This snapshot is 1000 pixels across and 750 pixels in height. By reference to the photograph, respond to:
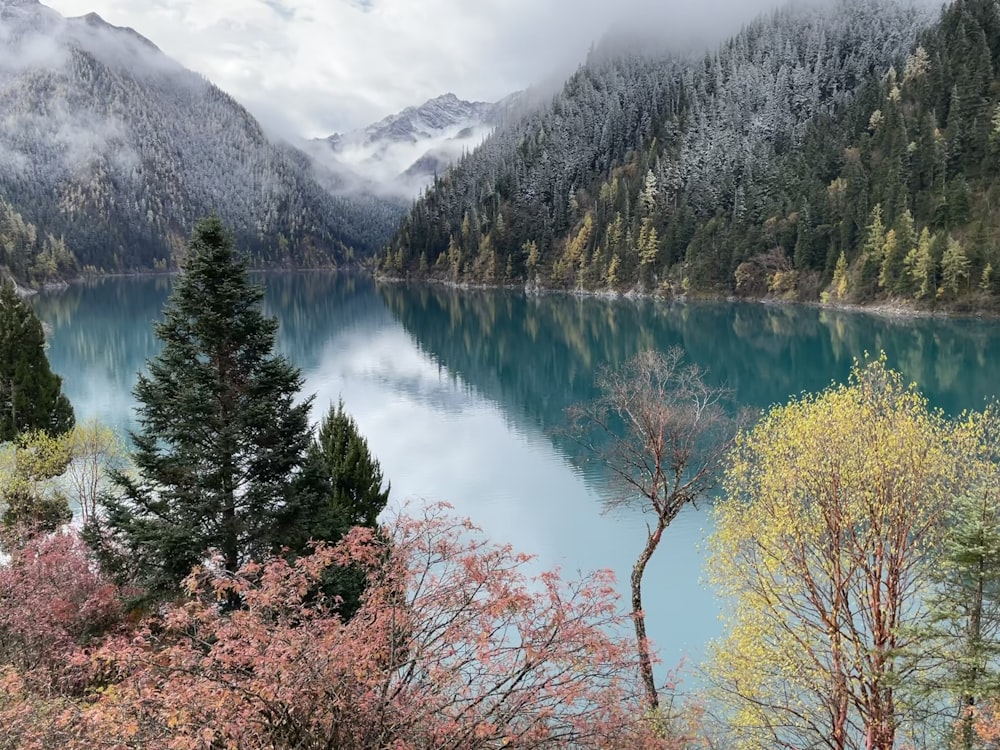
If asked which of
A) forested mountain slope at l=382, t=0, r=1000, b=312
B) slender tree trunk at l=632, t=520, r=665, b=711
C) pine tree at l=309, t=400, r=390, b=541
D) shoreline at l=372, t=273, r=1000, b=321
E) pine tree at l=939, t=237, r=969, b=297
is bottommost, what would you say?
slender tree trunk at l=632, t=520, r=665, b=711

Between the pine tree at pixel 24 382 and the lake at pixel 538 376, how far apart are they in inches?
674

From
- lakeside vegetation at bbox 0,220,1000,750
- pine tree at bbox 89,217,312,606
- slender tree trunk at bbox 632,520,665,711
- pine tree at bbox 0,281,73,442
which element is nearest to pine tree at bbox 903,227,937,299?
lakeside vegetation at bbox 0,220,1000,750

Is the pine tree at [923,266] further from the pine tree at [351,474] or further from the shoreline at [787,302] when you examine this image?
the pine tree at [351,474]

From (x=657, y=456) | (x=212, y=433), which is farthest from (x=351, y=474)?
(x=657, y=456)

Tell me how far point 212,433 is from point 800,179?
138688 millimetres

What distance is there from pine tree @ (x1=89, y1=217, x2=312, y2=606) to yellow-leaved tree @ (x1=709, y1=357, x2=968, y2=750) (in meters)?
12.9

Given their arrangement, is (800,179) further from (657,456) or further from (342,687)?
(342,687)

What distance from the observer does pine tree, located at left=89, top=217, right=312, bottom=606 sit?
18766 mm

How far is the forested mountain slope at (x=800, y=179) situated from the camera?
107 metres

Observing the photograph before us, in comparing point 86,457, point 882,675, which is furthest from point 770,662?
point 86,457

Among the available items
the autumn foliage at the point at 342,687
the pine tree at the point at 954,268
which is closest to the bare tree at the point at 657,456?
the autumn foliage at the point at 342,687

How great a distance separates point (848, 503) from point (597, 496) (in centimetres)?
2196

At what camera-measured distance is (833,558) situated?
17188mm

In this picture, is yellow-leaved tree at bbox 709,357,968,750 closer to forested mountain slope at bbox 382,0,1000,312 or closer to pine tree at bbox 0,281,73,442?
pine tree at bbox 0,281,73,442
